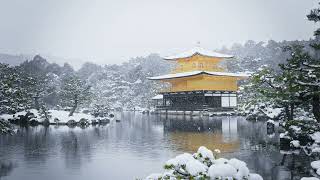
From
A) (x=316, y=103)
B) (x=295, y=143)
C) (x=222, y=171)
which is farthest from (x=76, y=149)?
(x=222, y=171)

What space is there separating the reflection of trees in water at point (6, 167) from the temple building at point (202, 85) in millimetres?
31343

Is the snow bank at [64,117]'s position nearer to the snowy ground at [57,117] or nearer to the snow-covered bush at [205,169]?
the snowy ground at [57,117]

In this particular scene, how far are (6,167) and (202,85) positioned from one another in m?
35.3

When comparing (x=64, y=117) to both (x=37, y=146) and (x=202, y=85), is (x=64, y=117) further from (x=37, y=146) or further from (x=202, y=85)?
(x=202, y=85)

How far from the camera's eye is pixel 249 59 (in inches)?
2692

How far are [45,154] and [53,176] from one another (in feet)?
14.0

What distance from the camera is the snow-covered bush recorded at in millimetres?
5543

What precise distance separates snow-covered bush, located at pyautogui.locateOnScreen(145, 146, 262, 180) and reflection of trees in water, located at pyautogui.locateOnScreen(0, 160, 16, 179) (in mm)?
7652

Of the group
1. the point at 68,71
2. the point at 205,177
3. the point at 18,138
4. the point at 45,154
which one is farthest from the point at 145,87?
the point at 205,177

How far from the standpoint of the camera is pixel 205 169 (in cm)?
579

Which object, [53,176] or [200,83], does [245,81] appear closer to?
[200,83]

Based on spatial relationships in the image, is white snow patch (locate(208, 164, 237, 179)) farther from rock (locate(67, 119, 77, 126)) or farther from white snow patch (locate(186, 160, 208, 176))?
rock (locate(67, 119, 77, 126))

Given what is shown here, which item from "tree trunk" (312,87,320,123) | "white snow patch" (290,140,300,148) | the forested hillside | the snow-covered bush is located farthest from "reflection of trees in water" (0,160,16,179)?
the forested hillside

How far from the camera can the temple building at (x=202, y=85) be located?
4506 centimetres
